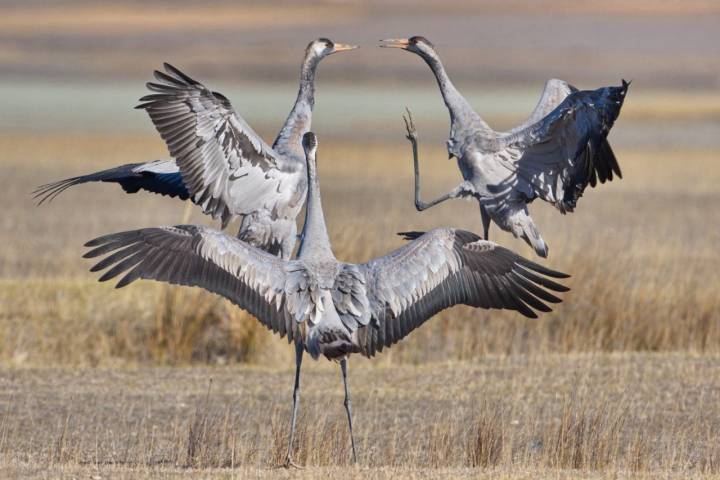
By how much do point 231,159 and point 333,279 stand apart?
1819 millimetres

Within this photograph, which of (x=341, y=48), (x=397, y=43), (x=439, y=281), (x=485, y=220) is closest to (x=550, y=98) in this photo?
(x=485, y=220)

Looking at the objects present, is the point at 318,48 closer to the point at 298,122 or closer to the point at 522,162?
the point at 298,122

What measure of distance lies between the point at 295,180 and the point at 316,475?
2.90 metres

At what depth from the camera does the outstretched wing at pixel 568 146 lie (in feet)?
34.7

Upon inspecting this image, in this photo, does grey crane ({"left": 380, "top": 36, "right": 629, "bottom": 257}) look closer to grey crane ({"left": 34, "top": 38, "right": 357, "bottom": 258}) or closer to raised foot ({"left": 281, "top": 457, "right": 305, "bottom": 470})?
grey crane ({"left": 34, "top": 38, "right": 357, "bottom": 258})

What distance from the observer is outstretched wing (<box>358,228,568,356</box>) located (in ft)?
30.5

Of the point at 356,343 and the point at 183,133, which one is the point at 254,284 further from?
the point at 183,133

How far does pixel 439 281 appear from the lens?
939 centimetres

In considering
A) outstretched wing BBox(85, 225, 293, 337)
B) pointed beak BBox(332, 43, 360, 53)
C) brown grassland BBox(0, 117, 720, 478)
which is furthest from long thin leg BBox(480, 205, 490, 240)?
outstretched wing BBox(85, 225, 293, 337)

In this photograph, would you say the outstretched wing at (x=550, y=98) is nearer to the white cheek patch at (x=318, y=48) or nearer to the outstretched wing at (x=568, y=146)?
the outstretched wing at (x=568, y=146)

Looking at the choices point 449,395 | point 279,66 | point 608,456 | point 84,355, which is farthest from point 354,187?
point 279,66

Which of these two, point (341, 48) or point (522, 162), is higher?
point (341, 48)

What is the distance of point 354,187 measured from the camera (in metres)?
28.1

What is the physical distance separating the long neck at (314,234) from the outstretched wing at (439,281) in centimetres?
31
